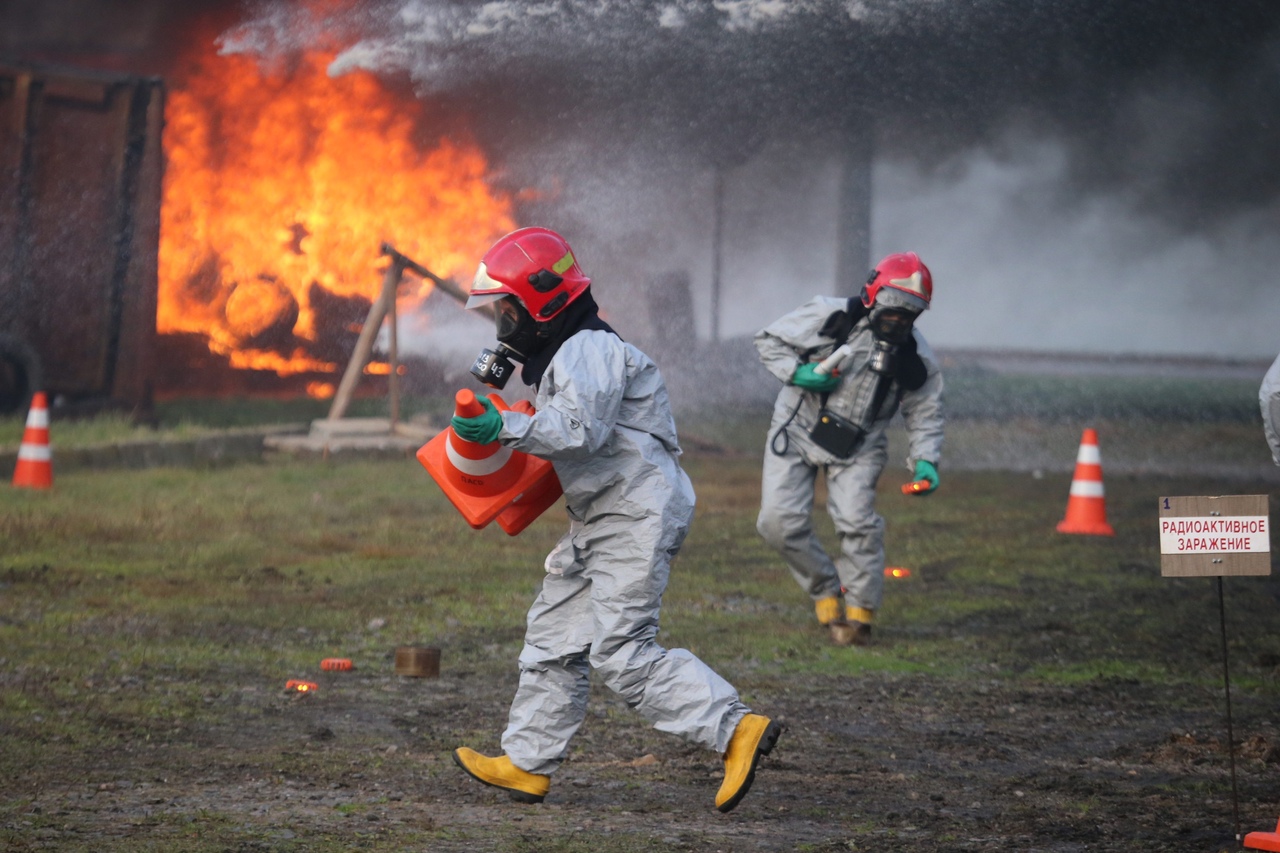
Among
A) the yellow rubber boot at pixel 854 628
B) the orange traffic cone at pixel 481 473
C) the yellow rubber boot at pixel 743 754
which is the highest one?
the orange traffic cone at pixel 481 473

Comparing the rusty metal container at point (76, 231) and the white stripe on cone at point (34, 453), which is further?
the rusty metal container at point (76, 231)

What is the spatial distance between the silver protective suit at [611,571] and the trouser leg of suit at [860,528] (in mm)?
2652

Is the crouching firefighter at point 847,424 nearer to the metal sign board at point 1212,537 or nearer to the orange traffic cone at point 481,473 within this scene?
the metal sign board at point 1212,537

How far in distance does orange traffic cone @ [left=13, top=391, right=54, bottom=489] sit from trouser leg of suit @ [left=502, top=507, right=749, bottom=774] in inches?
304

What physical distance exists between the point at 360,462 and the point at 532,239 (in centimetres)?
979

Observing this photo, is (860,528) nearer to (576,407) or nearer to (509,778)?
(509,778)

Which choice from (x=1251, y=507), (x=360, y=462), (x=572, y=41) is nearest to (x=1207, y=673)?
(x=1251, y=507)

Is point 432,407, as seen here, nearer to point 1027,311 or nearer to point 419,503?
point 419,503

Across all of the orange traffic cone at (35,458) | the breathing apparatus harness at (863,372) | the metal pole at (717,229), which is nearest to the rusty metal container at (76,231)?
the orange traffic cone at (35,458)

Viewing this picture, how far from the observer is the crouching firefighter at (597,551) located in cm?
406

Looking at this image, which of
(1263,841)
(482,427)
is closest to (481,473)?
(482,427)

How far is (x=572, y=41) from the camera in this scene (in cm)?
1853

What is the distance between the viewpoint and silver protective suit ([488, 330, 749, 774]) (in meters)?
4.04

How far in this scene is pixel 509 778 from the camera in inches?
167
